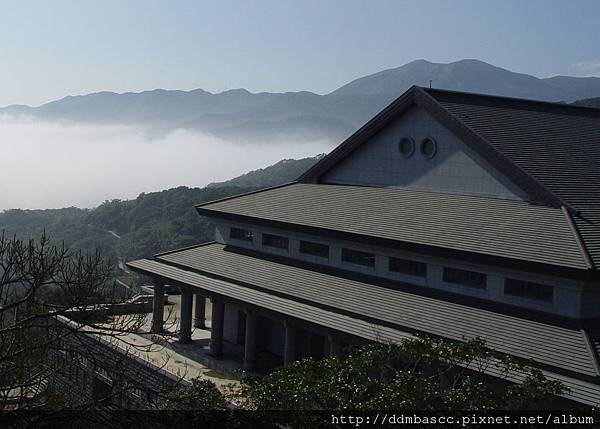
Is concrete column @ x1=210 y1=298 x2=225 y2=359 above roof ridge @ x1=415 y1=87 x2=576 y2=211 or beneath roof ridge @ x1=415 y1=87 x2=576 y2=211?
beneath

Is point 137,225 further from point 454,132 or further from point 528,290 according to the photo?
point 528,290

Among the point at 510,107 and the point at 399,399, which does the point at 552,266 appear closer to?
the point at 399,399

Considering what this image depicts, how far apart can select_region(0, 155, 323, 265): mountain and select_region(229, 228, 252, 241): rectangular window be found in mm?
78111

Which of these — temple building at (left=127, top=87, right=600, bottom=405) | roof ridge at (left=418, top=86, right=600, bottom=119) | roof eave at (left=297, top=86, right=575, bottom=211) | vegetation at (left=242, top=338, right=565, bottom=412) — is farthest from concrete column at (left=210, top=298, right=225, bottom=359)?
vegetation at (left=242, top=338, right=565, bottom=412)

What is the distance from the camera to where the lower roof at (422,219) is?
2227 cm

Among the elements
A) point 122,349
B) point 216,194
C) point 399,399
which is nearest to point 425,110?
point 122,349

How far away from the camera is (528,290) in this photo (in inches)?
870

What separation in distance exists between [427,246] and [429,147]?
756 centimetres

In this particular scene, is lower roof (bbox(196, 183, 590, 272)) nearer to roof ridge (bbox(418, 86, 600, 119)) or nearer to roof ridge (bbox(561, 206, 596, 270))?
roof ridge (bbox(561, 206, 596, 270))

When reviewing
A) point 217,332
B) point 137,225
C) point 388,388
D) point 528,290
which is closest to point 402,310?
point 528,290

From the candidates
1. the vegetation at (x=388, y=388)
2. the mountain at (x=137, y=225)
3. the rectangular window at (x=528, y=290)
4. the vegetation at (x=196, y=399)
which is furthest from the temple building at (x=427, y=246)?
the mountain at (x=137, y=225)

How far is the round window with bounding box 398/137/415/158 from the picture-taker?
31641 millimetres

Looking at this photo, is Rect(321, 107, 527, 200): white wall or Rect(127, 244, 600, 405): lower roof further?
Rect(321, 107, 527, 200): white wall

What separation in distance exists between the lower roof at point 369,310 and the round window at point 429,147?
22.8ft
